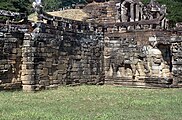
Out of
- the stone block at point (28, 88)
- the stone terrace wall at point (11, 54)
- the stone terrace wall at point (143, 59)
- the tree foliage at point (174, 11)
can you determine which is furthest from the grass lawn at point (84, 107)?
the tree foliage at point (174, 11)

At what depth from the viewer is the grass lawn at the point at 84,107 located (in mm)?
10344

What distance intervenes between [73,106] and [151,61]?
8865 mm

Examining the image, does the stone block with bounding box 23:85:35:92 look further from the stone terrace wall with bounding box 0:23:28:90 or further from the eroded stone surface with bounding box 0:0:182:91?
the stone terrace wall with bounding box 0:23:28:90

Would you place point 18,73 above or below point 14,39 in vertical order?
below

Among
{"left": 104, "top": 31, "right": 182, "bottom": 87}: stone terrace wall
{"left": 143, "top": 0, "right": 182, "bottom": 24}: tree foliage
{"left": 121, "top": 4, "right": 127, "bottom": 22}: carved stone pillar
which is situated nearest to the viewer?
{"left": 104, "top": 31, "right": 182, "bottom": 87}: stone terrace wall

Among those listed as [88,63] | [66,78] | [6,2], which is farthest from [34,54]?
[6,2]

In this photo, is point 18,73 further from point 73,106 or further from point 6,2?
point 6,2

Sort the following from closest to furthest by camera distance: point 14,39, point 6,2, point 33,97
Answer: point 33,97
point 14,39
point 6,2

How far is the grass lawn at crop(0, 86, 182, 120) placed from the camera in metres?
10.3

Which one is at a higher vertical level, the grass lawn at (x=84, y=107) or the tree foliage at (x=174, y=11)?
the tree foliage at (x=174, y=11)

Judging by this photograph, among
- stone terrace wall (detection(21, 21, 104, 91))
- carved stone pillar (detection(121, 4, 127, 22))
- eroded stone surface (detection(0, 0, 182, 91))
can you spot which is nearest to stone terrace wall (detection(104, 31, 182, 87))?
eroded stone surface (detection(0, 0, 182, 91))

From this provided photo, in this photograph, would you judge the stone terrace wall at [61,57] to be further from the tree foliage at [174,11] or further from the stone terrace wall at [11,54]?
the tree foliage at [174,11]

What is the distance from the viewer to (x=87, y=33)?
67.6ft

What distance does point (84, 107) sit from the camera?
12109 mm
